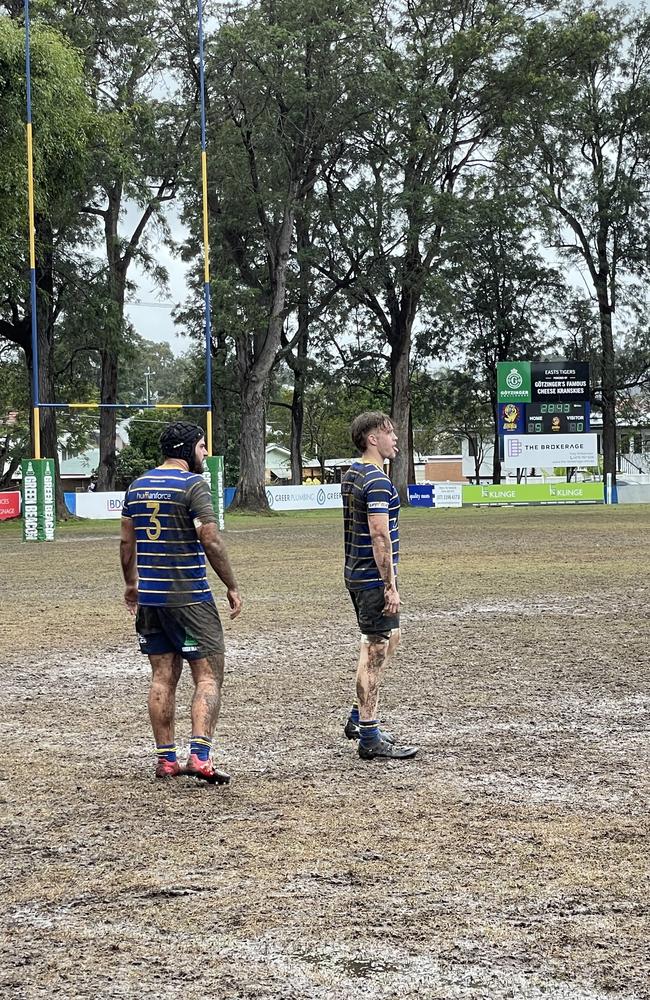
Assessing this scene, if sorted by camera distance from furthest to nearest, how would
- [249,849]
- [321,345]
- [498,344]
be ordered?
[498,344] < [321,345] < [249,849]

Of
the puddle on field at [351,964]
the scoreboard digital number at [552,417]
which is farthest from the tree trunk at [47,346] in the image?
the puddle on field at [351,964]

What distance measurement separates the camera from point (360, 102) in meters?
41.6

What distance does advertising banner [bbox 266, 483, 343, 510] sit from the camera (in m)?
49.6

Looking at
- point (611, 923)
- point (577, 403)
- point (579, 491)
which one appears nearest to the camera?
point (611, 923)

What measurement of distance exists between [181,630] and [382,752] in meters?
1.32

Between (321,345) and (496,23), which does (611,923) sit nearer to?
(496,23)

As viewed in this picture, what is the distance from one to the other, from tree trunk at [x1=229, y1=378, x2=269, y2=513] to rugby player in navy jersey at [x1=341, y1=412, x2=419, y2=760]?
1487 inches

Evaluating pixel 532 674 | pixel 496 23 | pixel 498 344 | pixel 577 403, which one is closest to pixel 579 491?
pixel 577 403

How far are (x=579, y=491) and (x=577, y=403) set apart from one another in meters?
6.34

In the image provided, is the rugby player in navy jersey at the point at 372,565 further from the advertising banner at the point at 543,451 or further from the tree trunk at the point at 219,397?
the tree trunk at the point at 219,397

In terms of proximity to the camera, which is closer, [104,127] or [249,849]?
[249,849]

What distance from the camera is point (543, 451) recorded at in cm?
4738

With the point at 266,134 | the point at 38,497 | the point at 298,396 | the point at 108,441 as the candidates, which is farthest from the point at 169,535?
the point at 298,396

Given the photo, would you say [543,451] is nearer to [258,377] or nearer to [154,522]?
[258,377]
